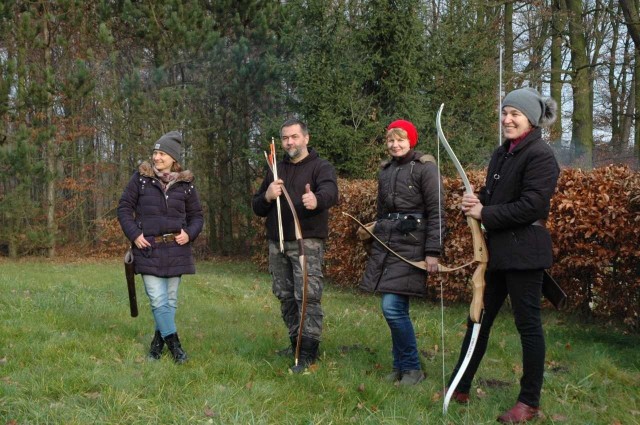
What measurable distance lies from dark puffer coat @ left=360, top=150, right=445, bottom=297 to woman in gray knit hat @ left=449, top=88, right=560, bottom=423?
0.60 meters

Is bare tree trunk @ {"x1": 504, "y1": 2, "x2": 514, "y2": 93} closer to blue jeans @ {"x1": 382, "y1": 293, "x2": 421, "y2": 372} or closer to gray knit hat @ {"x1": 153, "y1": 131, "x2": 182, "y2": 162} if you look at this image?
gray knit hat @ {"x1": 153, "y1": 131, "x2": 182, "y2": 162}

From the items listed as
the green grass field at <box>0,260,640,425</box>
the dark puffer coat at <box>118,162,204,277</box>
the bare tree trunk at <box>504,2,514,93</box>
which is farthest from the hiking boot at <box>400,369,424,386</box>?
the bare tree trunk at <box>504,2,514,93</box>

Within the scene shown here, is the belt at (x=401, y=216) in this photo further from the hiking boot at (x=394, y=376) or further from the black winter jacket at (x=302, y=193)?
the hiking boot at (x=394, y=376)

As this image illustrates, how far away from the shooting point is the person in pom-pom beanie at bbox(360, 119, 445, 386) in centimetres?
432

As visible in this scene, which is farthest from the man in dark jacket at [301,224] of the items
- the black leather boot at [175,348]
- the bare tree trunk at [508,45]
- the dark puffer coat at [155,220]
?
the bare tree trunk at [508,45]

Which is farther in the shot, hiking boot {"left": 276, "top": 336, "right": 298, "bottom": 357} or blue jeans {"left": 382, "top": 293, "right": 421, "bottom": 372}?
hiking boot {"left": 276, "top": 336, "right": 298, "bottom": 357}

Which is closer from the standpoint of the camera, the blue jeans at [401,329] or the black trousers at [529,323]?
Result: the black trousers at [529,323]

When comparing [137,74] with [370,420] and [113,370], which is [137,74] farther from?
[370,420]

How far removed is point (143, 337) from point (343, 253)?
4936mm

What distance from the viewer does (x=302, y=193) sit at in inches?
193

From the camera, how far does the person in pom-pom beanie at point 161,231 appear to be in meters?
4.84

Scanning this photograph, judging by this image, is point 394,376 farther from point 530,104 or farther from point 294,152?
point 530,104

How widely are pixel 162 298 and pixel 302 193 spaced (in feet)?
4.53

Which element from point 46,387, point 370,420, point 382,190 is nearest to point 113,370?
point 46,387
